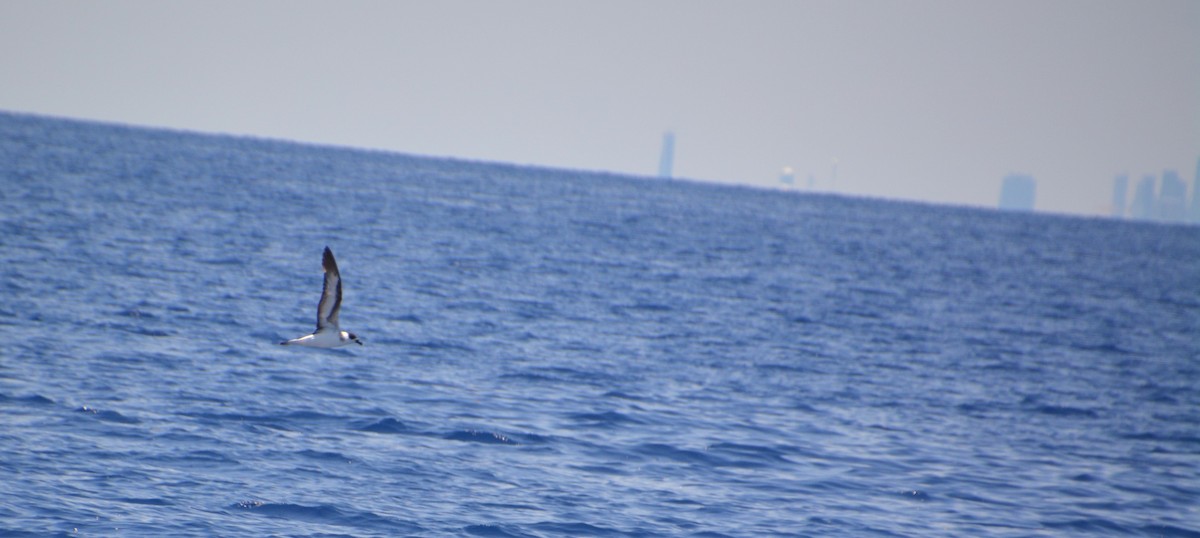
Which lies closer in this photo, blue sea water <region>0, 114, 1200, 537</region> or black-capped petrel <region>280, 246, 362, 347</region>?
black-capped petrel <region>280, 246, 362, 347</region>

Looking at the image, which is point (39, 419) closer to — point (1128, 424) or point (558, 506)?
point (558, 506)

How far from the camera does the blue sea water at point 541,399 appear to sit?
15.0 metres

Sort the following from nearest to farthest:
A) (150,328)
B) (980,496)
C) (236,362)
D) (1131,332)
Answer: (980,496) < (236,362) < (150,328) < (1131,332)

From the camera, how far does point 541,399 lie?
21078 millimetres

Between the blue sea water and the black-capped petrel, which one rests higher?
the black-capped petrel

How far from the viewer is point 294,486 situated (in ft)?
49.3

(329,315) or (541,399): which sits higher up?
(329,315)

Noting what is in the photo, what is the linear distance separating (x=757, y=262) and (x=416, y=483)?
146 feet

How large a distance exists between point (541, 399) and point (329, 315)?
260 inches

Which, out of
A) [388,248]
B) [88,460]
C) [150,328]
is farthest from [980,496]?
[388,248]

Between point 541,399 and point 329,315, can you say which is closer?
point 329,315

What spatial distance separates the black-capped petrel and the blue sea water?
1.76 metres

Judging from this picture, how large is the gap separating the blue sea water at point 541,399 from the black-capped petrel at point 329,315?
5.77ft

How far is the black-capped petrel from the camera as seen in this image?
14.4 meters
